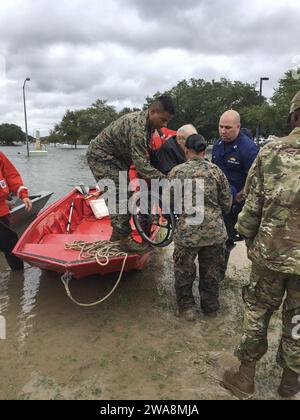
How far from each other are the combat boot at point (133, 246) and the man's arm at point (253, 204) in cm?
165

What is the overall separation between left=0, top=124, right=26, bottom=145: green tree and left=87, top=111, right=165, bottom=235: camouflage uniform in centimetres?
10642

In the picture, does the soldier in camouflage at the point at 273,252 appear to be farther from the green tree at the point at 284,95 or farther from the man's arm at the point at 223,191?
the green tree at the point at 284,95

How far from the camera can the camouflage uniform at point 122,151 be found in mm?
3480

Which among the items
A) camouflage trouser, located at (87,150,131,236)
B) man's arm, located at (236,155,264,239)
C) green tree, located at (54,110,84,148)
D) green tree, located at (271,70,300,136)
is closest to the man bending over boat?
camouflage trouser, located at (87,150,131,236)

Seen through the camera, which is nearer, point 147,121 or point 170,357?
point 170,357

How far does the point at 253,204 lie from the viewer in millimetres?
2355

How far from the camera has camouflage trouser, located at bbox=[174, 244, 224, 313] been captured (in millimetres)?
3533

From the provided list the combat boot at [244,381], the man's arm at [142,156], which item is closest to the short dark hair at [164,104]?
the man's arm at [142,156]

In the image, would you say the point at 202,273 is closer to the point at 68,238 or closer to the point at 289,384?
the point at 289,384

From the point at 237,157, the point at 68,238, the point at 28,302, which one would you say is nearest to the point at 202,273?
the point at 237,157

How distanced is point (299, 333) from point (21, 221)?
6.41 meters

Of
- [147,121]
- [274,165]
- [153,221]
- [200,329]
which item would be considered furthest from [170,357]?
[147,121]

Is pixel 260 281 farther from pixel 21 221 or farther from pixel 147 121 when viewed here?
pixel 21 221

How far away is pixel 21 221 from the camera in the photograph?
763cm
